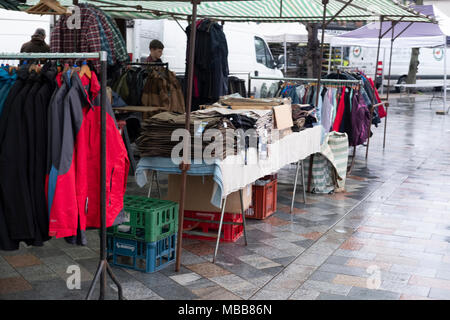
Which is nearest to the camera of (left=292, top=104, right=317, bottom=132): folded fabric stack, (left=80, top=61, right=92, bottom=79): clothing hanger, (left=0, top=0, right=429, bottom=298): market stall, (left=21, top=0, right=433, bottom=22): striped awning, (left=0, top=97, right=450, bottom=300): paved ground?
(left=80, top=61, right=92, bottom=79): clothing hanger

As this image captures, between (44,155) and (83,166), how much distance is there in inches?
9.0

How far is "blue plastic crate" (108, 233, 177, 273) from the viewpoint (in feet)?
13.3

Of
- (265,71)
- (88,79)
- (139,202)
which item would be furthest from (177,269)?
(265,71)

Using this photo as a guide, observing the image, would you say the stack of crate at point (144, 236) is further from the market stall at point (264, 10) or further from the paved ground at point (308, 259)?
the market stall at point (264, 10)

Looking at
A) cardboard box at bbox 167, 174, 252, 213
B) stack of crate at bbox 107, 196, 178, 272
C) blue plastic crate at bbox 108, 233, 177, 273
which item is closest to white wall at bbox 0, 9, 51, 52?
cardboard box at bbox 167, 174, 252, 213

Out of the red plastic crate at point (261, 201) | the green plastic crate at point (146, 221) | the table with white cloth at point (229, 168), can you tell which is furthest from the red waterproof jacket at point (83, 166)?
the red plastic crate at point (261, 201)

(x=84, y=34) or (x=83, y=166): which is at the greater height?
(x=84, y=34)

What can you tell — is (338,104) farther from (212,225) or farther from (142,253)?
(142,253)

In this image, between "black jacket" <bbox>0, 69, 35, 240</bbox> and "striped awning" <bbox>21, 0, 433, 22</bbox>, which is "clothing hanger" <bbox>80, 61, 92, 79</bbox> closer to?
"black jacket" <bbox>0, 69, 35, 240</bbox>

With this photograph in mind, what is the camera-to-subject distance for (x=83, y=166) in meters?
3.27

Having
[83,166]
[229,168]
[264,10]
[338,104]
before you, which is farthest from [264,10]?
[83,166]

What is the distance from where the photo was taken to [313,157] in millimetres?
6871

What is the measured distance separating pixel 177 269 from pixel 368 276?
1.46 metres
